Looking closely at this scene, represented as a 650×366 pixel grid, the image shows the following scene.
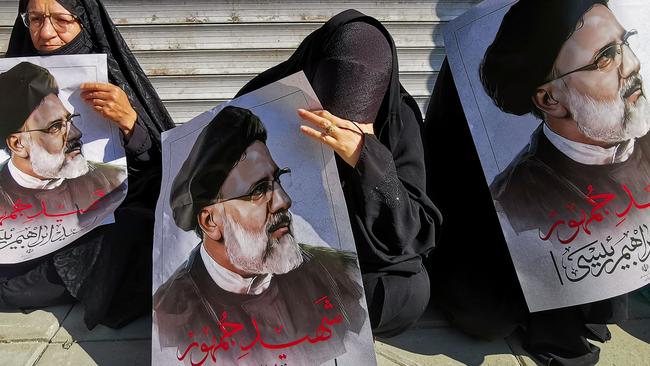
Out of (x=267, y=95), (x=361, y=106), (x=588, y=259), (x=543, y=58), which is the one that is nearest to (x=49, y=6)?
(x=267, y=95)

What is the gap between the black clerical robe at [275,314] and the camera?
3.98 ft

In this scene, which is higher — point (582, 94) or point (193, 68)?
point (582, 94)

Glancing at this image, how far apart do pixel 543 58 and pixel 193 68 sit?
2.53 meters

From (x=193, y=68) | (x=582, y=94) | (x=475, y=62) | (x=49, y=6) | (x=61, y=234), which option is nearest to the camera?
(x=582, y=94)

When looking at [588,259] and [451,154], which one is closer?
[588,259]

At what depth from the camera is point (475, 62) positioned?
137 cm

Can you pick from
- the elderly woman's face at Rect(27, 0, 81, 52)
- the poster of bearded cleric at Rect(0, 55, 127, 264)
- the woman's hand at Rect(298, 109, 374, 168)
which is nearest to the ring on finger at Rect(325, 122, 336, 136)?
the woman's hand at Rect(298, 109, 374, 168)

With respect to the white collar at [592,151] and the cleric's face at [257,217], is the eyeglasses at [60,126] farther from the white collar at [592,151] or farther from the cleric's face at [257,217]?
the white collar at [592,151]

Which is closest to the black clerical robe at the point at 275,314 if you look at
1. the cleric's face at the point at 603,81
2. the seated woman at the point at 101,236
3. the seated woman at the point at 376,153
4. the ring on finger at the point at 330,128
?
the seated woman at the point at 376,153

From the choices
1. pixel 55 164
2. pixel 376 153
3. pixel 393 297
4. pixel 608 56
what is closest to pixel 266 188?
pixel 376 153

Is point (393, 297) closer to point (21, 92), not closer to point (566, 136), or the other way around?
point (566, 136)

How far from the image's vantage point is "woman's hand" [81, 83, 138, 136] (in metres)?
1.63

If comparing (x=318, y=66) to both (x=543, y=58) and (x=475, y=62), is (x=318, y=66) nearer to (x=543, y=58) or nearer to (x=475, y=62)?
(x=475, y=62)

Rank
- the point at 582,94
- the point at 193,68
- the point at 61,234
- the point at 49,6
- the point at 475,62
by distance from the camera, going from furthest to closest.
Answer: the point at 193,68
the point at 49,6
the point at 61,234
the point at 475,62
the point at 582,94
